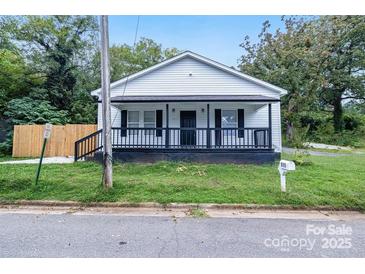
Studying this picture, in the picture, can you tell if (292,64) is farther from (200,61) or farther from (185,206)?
(185,206)

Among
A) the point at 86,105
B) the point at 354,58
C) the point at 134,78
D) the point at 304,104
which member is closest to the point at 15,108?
the point at 86,105

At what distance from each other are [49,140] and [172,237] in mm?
12175

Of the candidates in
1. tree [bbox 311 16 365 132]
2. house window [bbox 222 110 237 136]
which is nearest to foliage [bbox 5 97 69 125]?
house window [bbox 222 110 237 136]

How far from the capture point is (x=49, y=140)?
44.7 feet

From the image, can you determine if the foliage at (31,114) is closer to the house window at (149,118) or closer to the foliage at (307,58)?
the house window at (149,118)

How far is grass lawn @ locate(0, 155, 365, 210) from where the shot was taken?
5.83m

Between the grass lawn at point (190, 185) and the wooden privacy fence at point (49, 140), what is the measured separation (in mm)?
4408

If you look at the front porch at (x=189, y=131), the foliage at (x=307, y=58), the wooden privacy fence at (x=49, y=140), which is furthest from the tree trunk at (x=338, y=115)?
the wooden privacy fence at (x=49, y=140)

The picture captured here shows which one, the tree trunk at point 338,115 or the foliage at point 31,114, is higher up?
the tree trunk at point 338,115

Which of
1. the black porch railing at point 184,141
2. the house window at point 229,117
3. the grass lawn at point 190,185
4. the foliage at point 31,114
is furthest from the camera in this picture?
the foliage at point 31,114

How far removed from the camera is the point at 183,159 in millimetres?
10438

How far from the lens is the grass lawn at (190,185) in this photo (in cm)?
583
